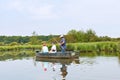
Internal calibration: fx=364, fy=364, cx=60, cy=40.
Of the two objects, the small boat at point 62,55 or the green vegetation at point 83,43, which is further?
the green vegetation at point 83,43

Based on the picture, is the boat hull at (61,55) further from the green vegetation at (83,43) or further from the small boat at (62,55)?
the green vegetation at (83,43)

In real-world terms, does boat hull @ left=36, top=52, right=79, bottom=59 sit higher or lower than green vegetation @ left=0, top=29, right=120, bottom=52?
lower

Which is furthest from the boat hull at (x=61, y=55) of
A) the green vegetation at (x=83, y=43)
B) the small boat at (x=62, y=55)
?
the green vegetation at (x=83, y=43)

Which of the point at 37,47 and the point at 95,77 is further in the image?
the point at 37,47

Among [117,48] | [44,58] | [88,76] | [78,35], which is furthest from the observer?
[78,35]

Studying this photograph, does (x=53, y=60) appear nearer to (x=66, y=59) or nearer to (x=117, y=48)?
(x=66, y=59)

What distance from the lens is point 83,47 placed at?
153ft

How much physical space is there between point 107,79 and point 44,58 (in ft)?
50.5

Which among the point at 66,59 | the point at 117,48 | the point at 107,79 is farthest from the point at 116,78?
the point at 117,48

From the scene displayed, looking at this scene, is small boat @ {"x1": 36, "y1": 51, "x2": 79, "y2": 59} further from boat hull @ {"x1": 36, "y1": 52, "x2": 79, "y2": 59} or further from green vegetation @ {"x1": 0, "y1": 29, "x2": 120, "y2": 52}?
green vegetation @ {"x1": 0, "y1": 29, "x2": 120, "y2": 52}

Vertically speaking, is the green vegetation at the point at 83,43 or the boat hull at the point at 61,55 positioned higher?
the green vegetation at the point at 83,43

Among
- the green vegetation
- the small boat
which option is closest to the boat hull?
the small boat

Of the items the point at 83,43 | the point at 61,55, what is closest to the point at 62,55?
the point at 61,55

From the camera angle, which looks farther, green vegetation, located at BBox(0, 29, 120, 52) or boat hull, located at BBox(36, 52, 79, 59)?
green vegetation, located at BBox(0, 29, 120, 52)
